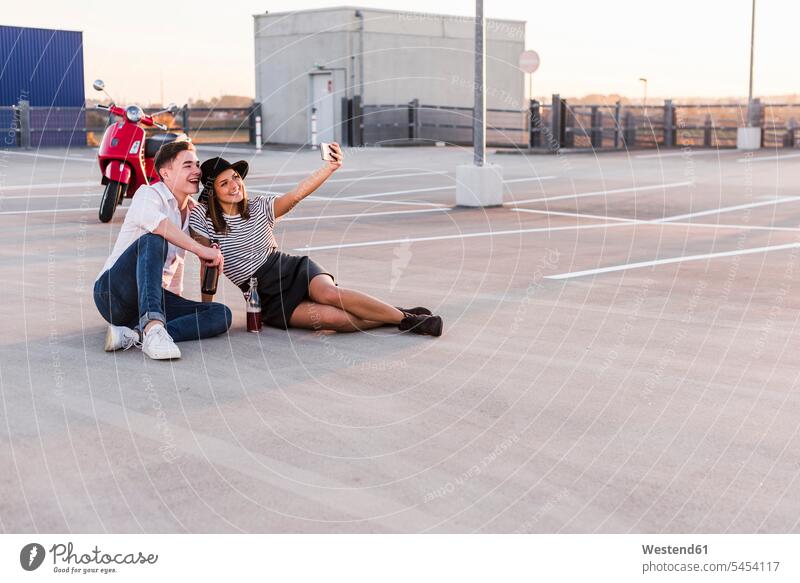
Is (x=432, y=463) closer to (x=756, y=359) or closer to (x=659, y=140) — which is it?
(x=756, y=359)

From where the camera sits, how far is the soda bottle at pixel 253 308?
22.6ft

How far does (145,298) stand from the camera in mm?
6461

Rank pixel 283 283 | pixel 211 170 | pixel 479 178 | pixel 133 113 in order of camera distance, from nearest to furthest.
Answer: pixel 211 170
pixel 283 283
pixel 133 113
pixel 479 178

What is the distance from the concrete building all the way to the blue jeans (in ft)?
82.9

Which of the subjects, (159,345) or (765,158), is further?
(765,158)

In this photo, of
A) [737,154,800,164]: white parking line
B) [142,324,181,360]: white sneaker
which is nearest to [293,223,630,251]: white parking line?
[142,324,181,360]: white sneaker

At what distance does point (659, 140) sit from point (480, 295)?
27060mm

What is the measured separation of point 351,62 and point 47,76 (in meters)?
10.4

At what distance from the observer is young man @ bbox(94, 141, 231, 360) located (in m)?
6.42

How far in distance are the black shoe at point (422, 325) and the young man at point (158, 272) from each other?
3.54ft

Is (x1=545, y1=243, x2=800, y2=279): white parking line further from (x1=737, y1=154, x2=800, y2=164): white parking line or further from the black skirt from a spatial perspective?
(x1=737, y1=154, x2=800, y2=164): white parking line
